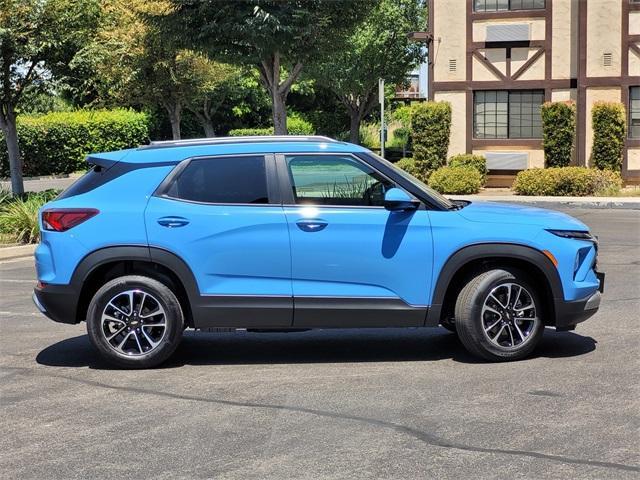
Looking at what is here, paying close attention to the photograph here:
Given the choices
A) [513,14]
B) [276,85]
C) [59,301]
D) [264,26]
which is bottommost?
[59,301]

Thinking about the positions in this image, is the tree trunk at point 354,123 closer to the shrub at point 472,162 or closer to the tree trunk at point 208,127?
the tree trunk at point 208,127

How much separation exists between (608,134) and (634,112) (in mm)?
1461

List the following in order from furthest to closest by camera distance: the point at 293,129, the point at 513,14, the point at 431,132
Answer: the point at 293,129
the point at 431,132
the point at 513,14

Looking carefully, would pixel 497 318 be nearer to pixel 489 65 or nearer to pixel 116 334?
pixel 116 334

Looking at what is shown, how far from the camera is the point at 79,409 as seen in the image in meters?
5.52

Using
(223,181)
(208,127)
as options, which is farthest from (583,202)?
(208,127)

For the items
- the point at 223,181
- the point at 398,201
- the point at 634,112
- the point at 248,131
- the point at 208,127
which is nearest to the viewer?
the point at 398,201

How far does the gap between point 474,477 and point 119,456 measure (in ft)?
6.47

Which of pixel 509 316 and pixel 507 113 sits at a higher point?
pixel 507 113

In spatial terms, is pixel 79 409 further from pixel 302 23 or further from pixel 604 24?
pixel 604 24

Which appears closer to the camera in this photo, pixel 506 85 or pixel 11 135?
pixel 11 135

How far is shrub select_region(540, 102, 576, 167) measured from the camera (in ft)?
79.4

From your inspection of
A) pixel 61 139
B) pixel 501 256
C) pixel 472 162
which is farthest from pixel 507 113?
pixel 61 139

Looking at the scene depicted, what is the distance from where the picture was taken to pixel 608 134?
24094 mm
